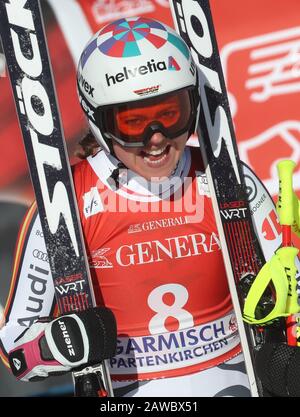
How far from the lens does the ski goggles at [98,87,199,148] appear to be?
2879 mm

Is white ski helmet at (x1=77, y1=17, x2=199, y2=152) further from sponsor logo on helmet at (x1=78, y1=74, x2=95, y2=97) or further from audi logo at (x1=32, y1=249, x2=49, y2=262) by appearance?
audi logo at (x1=32, y1=249, x2=49, y2=262)

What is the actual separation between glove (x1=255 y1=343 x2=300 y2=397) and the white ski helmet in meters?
0.70

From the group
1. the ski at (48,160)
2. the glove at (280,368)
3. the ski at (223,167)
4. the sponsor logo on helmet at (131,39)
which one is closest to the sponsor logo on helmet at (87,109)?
the sponsor logo on helmet at (131,39)

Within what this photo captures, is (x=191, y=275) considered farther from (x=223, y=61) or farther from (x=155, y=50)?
(x=223, y=61)

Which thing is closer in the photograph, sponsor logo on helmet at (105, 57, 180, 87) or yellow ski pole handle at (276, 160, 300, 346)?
yellow ski pole handle at (276, 160, 300, 346)

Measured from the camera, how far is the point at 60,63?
4.05 metres

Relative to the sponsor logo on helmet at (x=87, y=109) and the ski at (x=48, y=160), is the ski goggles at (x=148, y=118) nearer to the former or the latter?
A: the sponsor logo on helmet at (x=87, y=109)

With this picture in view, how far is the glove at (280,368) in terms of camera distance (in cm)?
273

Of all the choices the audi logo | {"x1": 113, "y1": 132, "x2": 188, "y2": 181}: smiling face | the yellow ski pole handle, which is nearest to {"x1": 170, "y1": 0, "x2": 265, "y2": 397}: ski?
{"x1": 113, "y1": 132, "x2": 188, "y2": 181}: smiling face

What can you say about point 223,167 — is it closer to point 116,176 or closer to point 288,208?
point 116,176

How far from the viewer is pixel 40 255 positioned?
3.14 metres

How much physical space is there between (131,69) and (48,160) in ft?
1.60

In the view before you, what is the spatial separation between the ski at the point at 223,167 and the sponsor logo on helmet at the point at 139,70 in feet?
1.22
